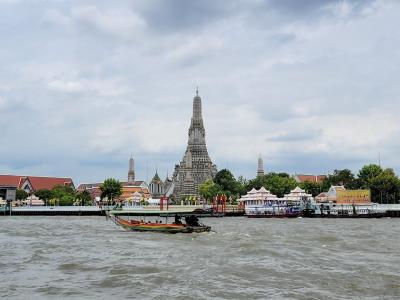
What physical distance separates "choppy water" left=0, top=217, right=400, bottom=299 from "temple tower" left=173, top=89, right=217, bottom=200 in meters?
116

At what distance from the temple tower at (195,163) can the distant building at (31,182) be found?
36.9m

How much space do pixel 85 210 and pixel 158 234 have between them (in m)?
66.6

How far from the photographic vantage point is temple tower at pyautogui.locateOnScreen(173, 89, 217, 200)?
503 ft

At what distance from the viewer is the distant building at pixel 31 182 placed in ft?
474

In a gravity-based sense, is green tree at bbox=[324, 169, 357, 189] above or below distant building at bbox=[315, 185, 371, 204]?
above

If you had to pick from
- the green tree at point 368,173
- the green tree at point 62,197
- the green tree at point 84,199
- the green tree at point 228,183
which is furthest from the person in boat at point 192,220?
the green tree at point 84,199

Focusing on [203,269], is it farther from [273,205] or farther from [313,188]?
[313,188]

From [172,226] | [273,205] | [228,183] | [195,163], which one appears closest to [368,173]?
[273,205]

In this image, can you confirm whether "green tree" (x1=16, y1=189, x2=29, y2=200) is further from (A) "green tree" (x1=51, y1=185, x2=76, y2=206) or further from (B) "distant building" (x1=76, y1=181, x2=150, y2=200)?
(B) "distant building" (x1=76, y1=181, x2=150, y2=200)

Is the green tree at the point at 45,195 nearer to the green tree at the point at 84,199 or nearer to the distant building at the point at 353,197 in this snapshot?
the green tree at the point at 84,199

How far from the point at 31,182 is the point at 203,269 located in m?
143

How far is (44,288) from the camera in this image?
19.2m

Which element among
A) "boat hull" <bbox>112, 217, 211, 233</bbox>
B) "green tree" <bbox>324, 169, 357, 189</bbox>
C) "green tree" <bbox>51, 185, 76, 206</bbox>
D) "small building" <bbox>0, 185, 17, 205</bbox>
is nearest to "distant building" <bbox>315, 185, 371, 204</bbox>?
"green tree" <bbox>324, 169, 357, 189</bbox>

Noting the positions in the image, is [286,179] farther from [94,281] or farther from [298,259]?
[94,281]
